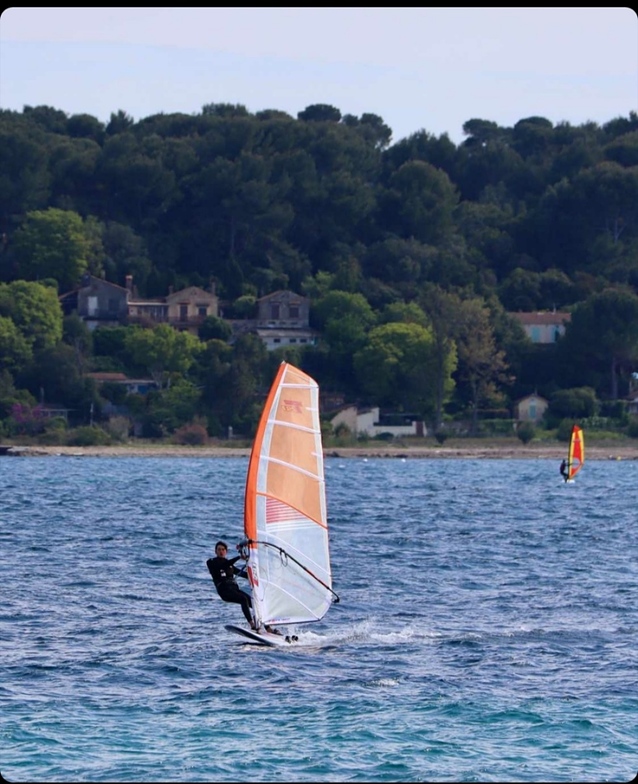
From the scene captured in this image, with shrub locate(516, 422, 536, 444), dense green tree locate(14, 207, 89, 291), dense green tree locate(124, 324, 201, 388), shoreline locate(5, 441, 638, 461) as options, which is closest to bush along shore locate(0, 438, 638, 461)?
shoreline locate(5, 441, 638, 461)

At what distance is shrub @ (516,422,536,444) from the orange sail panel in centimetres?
9073

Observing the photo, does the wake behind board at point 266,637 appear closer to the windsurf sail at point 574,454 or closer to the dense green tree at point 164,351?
the windsurf sail at point 574,454

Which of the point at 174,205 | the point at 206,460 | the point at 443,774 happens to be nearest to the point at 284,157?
the point at 174,205

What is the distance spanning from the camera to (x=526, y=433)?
11288 centimetres

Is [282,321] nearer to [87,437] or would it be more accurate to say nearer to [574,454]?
[87,437]

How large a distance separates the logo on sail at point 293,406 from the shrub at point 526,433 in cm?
9155

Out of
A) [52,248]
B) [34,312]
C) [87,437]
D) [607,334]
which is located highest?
[52,248]

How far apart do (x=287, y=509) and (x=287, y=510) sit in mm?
22

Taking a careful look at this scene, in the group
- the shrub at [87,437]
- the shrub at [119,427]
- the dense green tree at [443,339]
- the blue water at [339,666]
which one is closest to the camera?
the blue water at [339,666]

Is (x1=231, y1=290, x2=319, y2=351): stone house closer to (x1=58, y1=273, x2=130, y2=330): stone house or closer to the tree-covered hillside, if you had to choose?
the tree-covered hillside

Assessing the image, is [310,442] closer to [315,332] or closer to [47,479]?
[47,479]

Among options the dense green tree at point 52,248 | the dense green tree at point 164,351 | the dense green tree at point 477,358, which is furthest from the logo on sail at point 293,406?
the dense green tree at point 52,248

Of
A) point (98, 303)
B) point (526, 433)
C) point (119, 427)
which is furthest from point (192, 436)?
point (98, 303)

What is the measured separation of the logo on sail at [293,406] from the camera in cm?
2223
